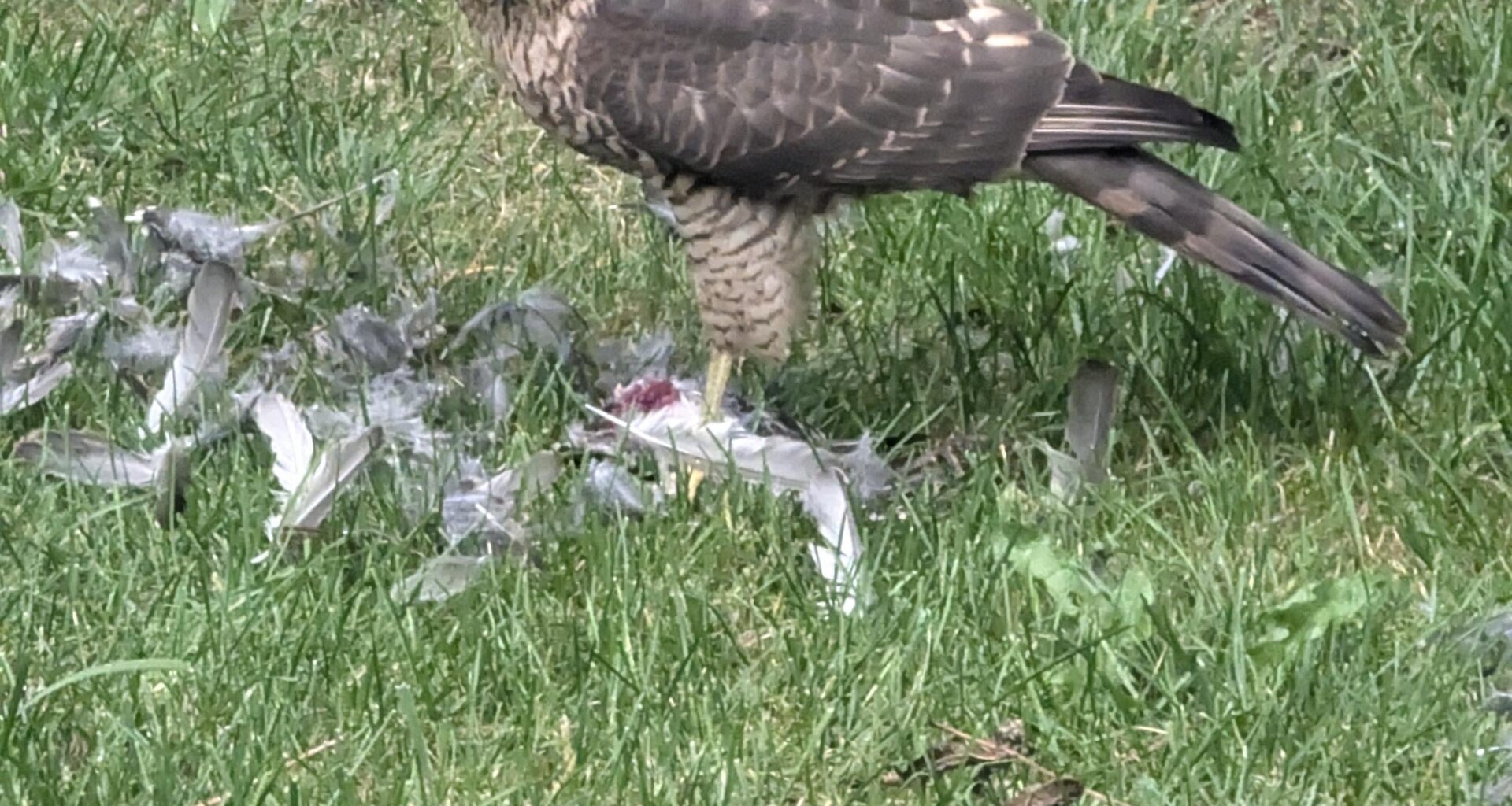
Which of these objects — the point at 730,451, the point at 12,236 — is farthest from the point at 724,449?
the point at 12,236

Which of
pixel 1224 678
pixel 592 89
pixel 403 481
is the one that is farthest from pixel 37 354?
pixel 1224 678

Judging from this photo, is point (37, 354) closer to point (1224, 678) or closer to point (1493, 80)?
point (1224, 678)

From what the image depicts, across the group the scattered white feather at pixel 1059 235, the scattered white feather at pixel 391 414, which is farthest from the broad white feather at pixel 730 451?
the scattered white feather at pixel 1059 235

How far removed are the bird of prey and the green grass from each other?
0.38 metres

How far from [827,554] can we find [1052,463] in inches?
22.1

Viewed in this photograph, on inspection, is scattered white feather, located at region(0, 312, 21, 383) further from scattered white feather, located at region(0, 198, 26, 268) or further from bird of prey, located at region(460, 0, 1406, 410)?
bird of prey, located at region(460, 0, 1406, 410)

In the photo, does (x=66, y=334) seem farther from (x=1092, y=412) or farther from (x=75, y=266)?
(x=1092, y=412)

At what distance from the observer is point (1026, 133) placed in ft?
13.1

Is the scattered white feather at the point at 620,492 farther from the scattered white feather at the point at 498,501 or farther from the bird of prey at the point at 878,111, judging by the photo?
the bird of prey at the point at 878,111

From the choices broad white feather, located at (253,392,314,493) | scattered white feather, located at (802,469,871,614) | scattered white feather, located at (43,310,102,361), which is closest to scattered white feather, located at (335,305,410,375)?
broad white feather, located at (253,392,314,493)

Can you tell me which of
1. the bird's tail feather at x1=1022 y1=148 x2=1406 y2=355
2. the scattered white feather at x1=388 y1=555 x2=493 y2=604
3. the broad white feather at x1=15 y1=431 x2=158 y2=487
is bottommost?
the broad white feather at x1=15 y1=431 x2=158 y2=487

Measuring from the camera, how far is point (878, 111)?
13.2 ft

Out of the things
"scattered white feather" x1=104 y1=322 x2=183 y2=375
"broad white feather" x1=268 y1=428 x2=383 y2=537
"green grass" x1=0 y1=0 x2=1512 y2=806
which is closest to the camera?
"green grass" x1=0 y1=0 x2=1512 y2=806

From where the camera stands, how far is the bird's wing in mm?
3969
